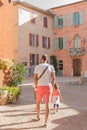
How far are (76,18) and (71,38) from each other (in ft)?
7.88

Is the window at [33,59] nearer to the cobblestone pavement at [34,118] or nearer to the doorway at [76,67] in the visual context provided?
the doorway at [76,67]

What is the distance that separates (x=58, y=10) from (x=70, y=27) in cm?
280

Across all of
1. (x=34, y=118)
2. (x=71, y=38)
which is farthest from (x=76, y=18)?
(x=34, y=118)

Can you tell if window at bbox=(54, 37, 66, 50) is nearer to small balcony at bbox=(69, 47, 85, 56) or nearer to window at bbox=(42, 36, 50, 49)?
Answer: window at bbox=(42, 36, 50, 49)

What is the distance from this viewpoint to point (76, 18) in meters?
36.7

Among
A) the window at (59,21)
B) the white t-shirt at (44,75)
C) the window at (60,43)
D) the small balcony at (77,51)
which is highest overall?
the window at (59,21)

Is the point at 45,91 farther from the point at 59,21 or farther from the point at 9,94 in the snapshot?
the point at 59,21

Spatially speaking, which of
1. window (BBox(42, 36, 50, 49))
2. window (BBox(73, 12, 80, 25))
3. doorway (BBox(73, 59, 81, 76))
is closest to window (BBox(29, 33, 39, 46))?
window (BBox(42, 36, 50, 49))

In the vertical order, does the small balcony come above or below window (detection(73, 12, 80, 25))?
below

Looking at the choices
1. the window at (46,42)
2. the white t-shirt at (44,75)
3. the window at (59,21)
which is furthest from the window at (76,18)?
the white t-shirt at (44,75)

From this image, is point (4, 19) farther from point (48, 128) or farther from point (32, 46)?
point (32, 46)

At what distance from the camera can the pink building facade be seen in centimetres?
3612

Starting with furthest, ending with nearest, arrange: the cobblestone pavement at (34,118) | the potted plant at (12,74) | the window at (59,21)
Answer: the window at (59,21)
the potted plant at (12,74)
the cobblestone pavement at (34,118)

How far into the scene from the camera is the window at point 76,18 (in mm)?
36281
